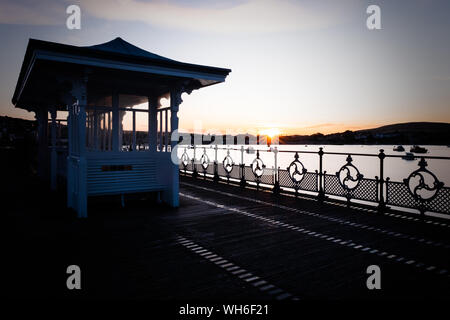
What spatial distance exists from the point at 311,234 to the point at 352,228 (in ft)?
3.37

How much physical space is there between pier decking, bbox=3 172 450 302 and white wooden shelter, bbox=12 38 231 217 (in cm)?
81

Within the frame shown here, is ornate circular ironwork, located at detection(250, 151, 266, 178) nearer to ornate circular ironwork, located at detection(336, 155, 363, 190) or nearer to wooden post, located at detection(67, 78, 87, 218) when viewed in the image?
ornate circular ironwork, located at detection(336, 155, 363, 190)

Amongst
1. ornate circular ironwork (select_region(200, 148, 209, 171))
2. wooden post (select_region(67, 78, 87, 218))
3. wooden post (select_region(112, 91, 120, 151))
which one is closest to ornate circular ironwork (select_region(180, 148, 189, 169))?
ornate circular ironwork (select_region(200, 148, 209, 171))

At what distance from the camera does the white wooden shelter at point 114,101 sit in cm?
663

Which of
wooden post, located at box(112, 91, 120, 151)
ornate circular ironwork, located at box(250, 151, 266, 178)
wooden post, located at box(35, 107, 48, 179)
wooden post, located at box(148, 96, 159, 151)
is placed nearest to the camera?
wooden post, located at box(112, 91, 120, 151)

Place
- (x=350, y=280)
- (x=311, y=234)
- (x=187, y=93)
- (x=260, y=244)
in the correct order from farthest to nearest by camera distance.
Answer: (x=187, y=93)
(x=311, y=234)
(x=260, y=244)
(x=350, y=280)

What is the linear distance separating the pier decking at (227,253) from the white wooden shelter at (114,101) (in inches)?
31.7

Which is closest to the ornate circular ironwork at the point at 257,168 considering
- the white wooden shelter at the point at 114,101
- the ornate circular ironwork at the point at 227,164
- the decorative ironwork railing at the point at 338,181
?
the decorative ironwork railing at the point at 338,181

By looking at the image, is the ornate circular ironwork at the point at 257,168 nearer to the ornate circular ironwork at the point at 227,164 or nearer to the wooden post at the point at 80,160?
the ornate circular ironwork at the point at 227,164

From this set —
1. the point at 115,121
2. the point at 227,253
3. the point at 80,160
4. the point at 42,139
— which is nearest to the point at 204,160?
the point at 115,121

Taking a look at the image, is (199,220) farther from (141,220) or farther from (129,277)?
(129,277)

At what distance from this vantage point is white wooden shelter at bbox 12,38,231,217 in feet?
21.7
